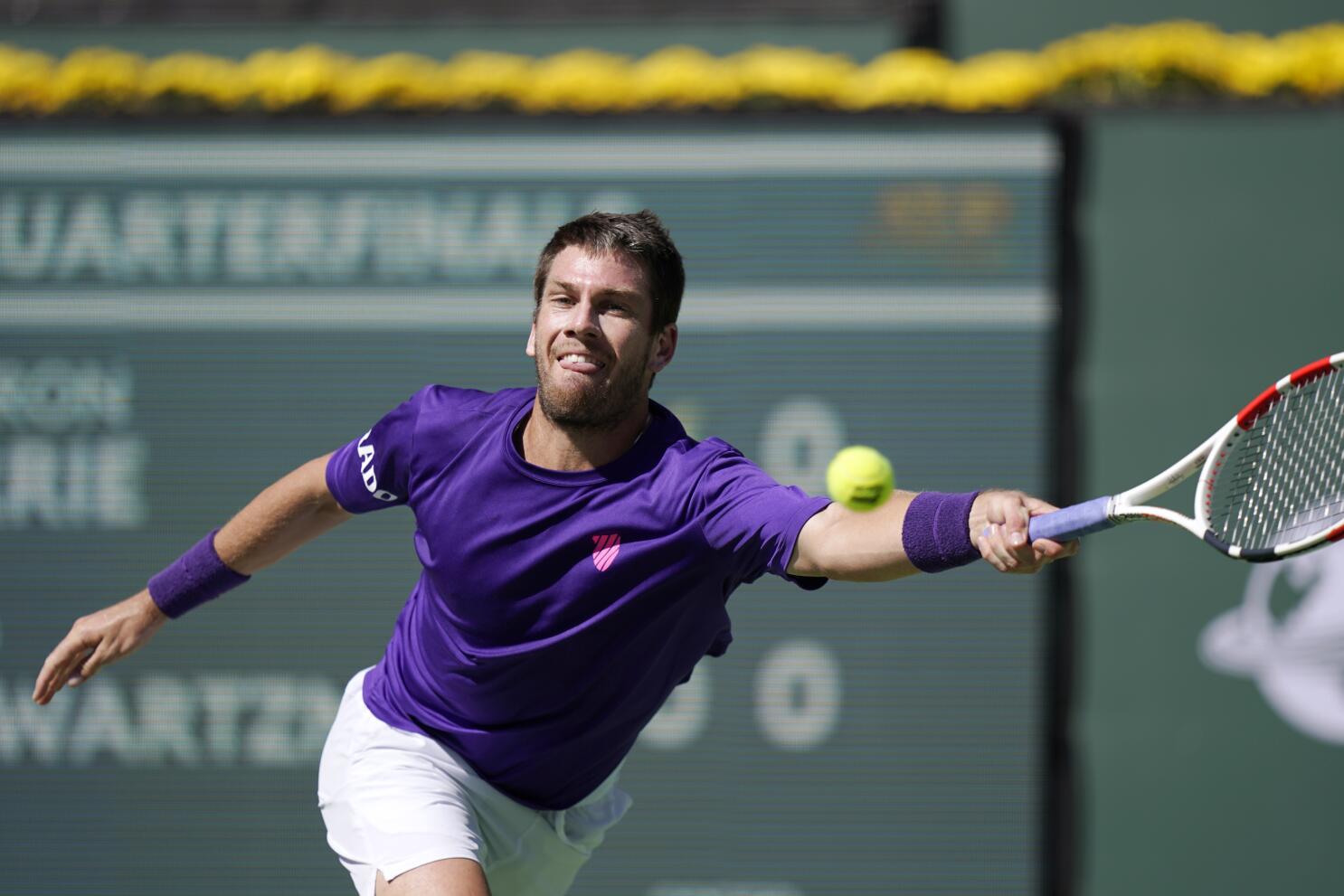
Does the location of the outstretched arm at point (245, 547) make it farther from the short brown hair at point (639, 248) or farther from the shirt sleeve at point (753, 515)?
the shirt sleeve at point (753, 515)

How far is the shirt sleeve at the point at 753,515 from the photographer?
2.94m

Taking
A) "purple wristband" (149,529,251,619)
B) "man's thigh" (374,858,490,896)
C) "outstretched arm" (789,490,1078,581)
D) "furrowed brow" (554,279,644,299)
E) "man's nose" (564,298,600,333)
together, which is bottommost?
"man's thigh" (374,858,490,896)

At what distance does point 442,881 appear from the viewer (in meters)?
3.15

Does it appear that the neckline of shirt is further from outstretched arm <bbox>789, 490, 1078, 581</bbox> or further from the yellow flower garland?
the yellow flower garland

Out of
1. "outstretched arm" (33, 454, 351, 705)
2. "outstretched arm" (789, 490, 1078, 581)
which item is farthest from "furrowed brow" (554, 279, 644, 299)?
"outstretched arm" (33, 454, 351, 705)

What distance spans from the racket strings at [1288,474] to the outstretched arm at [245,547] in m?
1.95

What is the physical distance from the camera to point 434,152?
5.66 meters

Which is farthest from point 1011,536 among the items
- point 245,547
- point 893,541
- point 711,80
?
point 711,80

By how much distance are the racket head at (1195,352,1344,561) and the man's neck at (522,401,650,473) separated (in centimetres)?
113

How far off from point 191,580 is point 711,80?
2836 mm

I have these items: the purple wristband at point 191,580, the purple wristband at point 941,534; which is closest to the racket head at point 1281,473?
the purple wristband at point 941,534

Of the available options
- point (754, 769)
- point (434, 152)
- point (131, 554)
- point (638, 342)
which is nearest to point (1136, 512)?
point (638, 342)

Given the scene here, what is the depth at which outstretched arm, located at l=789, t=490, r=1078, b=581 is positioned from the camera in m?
2.56

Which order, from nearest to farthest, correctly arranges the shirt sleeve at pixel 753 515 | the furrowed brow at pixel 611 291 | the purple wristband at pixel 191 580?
the shirt sleeve at pixel 753 515 → the furrowed brow at pixel 611 291 → the purple wristband at pixel 191 580
